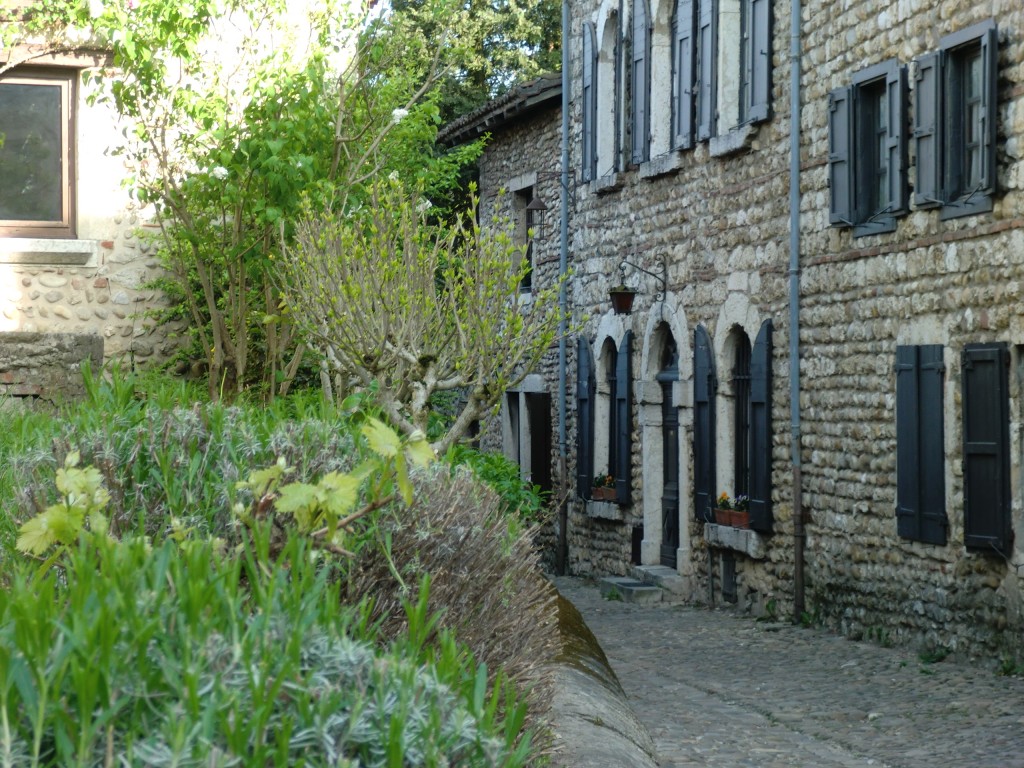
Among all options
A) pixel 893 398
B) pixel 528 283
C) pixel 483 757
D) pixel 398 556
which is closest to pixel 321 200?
pixel 893 398

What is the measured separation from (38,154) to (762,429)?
19.3 ft

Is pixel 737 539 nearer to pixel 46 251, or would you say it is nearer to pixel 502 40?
pixel 46 251

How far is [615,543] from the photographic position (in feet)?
52.1

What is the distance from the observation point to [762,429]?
12367mm

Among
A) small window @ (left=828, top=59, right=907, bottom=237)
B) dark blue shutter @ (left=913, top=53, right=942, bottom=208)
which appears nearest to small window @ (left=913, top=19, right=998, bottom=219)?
dark blue shutter @ (left=913, top=53, right=942, bottom=208)

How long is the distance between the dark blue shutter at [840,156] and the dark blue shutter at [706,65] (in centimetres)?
222

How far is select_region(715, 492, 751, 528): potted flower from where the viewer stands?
41.6 feet

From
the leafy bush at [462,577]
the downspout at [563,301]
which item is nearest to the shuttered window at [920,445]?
the leafy bush at [462,577]

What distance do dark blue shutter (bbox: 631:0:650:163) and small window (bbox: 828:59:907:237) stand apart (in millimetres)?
3895

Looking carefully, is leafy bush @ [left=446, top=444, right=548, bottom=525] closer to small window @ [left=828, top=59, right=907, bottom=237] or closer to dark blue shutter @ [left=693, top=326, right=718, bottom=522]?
dark blue shutter @ [left=693, top=326, right=718, bottom=522]

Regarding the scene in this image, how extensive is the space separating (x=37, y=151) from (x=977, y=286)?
19.6 ft

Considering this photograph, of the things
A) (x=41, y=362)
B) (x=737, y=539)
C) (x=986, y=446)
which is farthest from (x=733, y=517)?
(x=41, y=362)

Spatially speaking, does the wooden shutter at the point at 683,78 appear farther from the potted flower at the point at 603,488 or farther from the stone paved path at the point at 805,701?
the stone paved path at the point at 805,701

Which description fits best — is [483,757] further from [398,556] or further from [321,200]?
[321,200]
